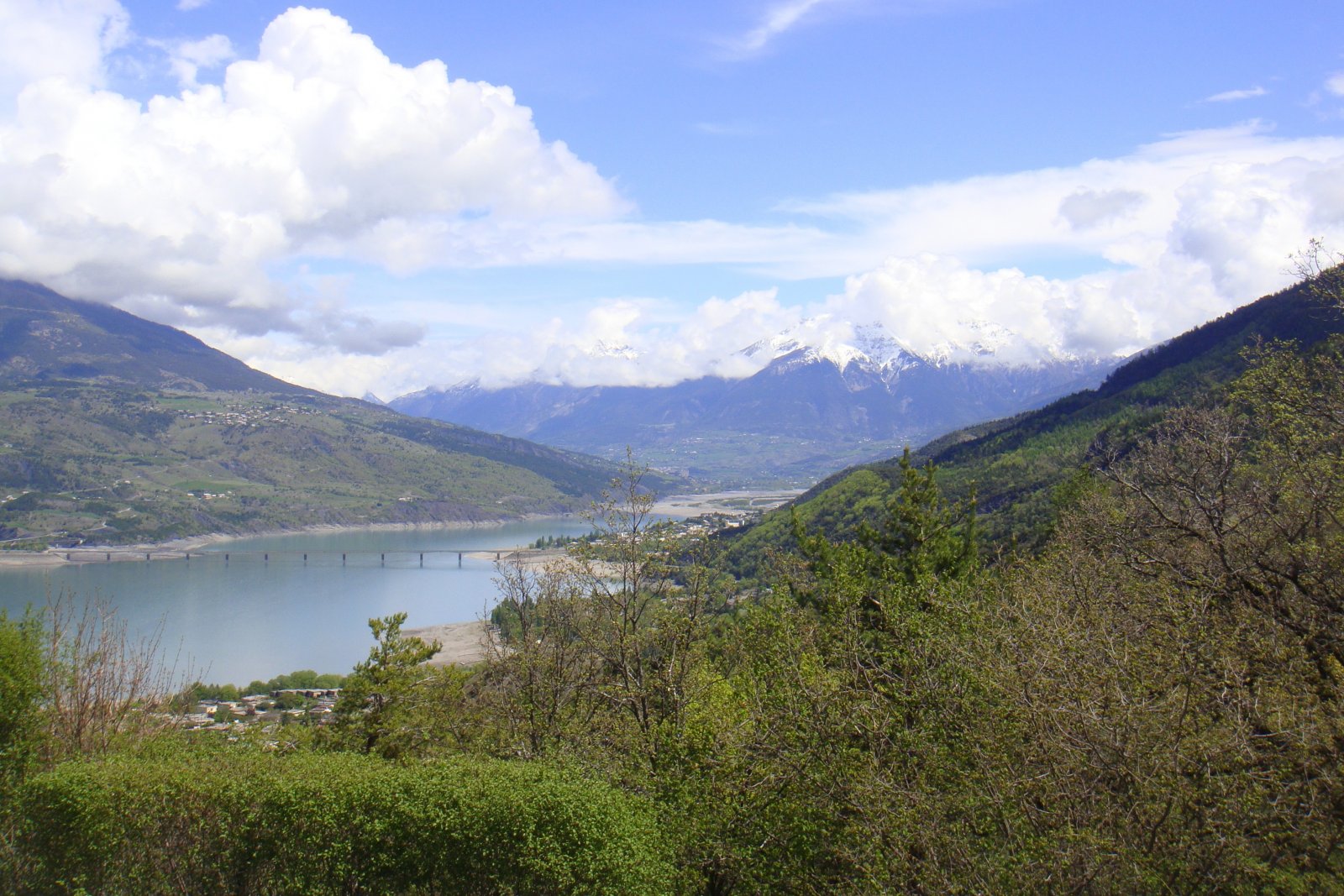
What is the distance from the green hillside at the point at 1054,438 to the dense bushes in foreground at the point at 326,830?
165 feet

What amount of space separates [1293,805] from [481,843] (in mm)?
8238

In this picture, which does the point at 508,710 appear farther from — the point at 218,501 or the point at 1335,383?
the point at 218,501

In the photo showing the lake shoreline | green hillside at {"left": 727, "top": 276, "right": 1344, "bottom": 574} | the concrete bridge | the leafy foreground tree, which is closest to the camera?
the leafy foreground tree

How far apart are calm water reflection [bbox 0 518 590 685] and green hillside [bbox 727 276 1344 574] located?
32.1 meters

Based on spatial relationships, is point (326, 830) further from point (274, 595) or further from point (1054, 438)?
point (1054, 438)

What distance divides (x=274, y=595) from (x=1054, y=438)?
7997 centimetres

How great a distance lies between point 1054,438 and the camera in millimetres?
91250

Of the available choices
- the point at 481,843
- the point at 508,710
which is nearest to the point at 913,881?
the point at 481,843

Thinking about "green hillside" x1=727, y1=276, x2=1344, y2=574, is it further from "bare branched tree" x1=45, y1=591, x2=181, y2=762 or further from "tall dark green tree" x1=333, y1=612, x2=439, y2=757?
"bare branched tree" x1=45, y1=591, x2=181, y2=762

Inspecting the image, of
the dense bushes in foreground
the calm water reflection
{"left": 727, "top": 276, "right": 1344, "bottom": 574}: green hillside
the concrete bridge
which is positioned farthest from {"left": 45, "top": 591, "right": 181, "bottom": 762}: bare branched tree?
the concrete bridge

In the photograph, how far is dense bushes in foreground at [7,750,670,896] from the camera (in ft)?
33.1

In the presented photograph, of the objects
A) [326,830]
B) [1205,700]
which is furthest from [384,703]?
[1205,700]

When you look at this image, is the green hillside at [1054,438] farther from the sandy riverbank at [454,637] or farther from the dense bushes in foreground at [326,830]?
the dense bushes in foreground at [326,830]

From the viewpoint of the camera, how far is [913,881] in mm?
8242
